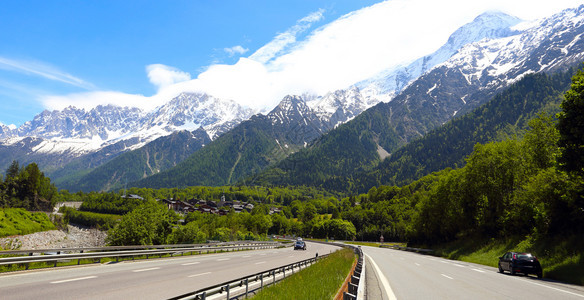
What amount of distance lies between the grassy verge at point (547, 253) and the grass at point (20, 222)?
10449 cm

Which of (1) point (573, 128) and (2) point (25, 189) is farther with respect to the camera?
(2) point (25, 189)

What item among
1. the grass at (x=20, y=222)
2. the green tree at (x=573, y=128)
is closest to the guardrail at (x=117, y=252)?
the green tree at (x=573, y=128)

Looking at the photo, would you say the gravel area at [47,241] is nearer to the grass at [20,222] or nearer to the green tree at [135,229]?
the grass at [20,222]

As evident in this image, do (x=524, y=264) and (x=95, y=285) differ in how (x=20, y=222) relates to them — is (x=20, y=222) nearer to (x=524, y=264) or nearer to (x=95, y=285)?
(x=95, y=285)

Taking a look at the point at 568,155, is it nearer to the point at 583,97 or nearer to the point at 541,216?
the point at 583,97

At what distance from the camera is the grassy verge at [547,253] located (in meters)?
20.7

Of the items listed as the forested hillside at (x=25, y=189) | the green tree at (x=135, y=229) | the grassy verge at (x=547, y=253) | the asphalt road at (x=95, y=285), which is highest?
the forested hillside at (x=25, y=189)

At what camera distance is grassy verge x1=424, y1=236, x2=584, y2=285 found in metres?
20.7

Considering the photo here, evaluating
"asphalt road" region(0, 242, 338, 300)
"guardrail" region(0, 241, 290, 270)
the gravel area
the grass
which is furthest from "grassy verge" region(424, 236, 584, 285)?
the grass

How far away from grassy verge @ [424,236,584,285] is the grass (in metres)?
104

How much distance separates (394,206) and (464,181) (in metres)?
102

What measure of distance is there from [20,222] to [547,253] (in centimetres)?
12570

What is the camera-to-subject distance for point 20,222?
104 meters

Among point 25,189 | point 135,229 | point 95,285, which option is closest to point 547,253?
point 95,285
